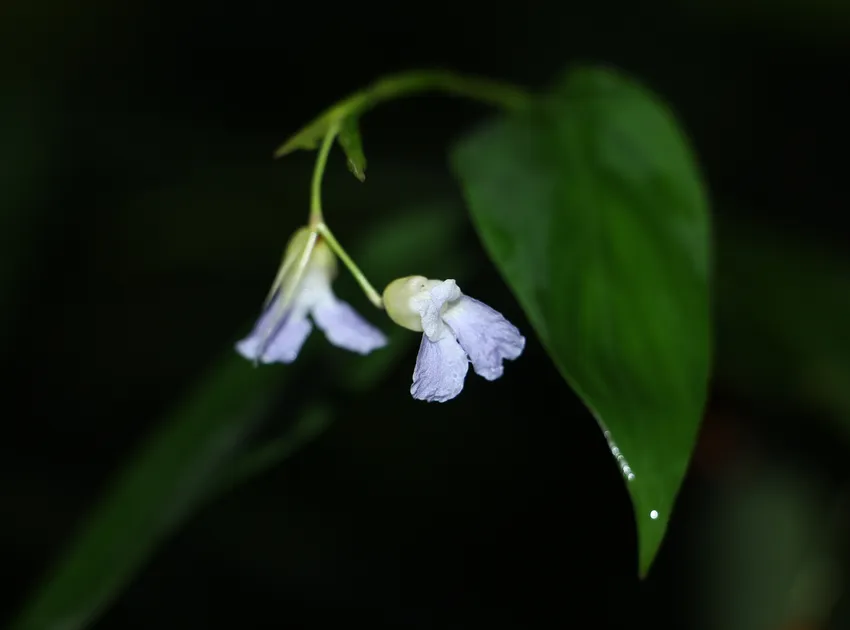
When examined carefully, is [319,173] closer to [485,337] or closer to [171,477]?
[485,337]

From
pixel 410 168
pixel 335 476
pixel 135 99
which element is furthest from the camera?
pixel 135 99

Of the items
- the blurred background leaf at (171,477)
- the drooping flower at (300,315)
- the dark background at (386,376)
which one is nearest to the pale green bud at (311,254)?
the drooping flower at (300,315)

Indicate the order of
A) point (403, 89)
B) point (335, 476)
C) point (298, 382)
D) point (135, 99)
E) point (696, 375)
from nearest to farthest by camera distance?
point (696, 375) < point (403, 89) < point (298, 382) < point (335, 476) < point (135, 99)

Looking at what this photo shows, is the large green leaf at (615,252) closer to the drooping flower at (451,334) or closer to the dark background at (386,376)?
the drooping flower at (451,334)

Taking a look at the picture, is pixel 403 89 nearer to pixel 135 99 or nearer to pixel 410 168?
pixel 410 168

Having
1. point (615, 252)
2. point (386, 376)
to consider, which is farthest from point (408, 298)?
point (386, 376)

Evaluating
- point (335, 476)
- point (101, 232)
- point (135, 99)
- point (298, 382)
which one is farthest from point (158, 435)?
point (135, 99)

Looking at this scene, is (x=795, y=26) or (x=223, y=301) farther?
(x=223, y=301)

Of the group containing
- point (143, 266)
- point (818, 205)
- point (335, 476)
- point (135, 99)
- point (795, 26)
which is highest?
point (135, 99)
